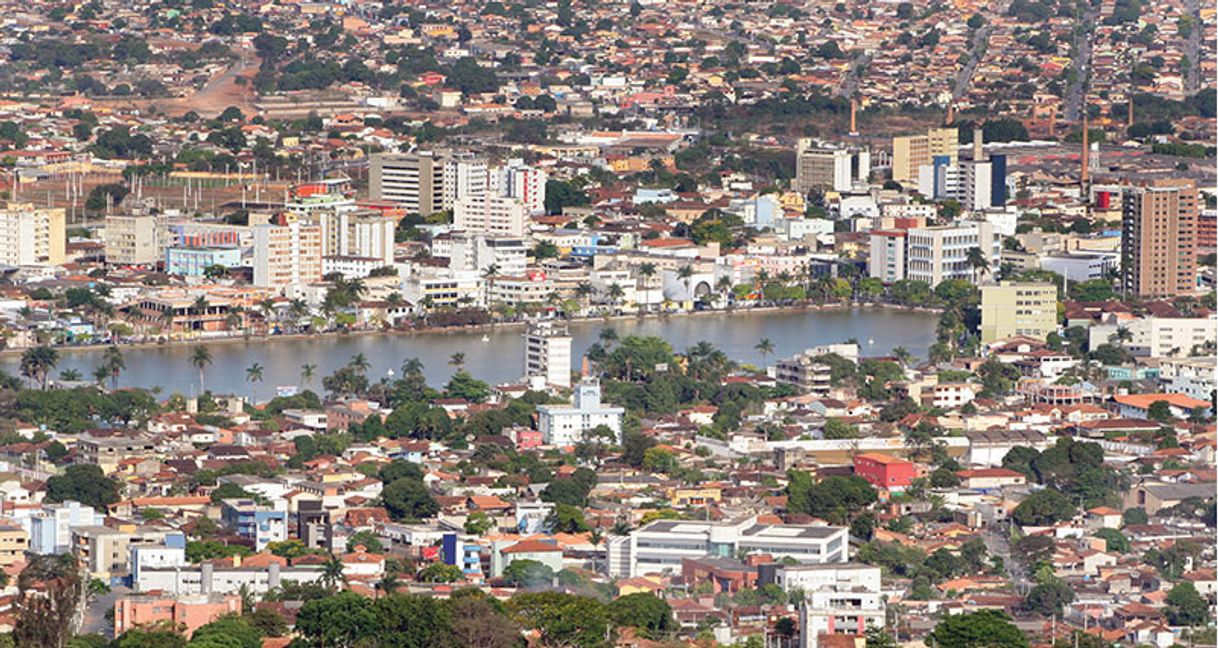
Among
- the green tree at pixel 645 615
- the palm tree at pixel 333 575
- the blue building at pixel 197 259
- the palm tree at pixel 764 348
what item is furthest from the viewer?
the blue building at pixel 197 259

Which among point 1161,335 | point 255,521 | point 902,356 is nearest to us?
point 255,521

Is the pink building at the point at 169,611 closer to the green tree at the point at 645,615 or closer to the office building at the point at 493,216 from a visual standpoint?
the green tree at the point at 645,615

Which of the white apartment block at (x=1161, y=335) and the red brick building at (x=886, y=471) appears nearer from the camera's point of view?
the red brick building at (x=886, y=471)

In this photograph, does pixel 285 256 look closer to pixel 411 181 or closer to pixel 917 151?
pixel 411 181

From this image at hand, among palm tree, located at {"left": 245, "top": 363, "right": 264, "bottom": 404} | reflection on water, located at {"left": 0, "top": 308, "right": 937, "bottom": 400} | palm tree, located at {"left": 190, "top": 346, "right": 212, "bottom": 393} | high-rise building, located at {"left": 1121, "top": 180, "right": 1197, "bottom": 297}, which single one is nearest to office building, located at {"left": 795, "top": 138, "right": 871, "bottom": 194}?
high-rise building, located at {"left": 1121, "top": 180, "right": 1197, "bottom": 297}

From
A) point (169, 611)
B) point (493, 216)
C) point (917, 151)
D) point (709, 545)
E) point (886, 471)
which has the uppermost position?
point (917, 151)

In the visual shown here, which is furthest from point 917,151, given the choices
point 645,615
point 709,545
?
point 645,615

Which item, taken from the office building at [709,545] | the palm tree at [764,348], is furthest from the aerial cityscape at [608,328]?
the palm tree at [764,348]

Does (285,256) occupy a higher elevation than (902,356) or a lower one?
higher
